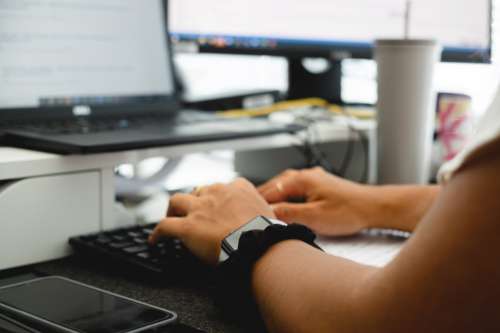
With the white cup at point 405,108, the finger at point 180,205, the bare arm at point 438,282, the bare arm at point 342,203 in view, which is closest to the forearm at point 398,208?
the bare arm at point 342,203

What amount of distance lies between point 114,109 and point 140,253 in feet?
1.23

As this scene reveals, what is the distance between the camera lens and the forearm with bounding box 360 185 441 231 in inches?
35.0

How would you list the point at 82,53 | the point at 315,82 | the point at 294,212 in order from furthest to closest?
the point at 315,82 → the point at 82,53 → the point at 294,212

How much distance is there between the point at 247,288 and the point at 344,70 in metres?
1.04

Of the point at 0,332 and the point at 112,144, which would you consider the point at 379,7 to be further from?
the point at 0,332

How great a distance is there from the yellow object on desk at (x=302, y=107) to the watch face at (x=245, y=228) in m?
0.63

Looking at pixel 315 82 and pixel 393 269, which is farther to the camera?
pixel 315 82

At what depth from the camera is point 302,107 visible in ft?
4.59

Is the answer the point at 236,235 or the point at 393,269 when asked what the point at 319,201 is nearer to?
the point at 236,235

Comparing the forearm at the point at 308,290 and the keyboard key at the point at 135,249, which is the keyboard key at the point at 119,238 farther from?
the forearm at the point at 308,290

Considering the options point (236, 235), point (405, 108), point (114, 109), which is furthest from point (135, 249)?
point (405, 108)

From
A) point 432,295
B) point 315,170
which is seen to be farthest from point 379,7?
point 432,295

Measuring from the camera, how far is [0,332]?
54 centimetres

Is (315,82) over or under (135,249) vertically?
over
